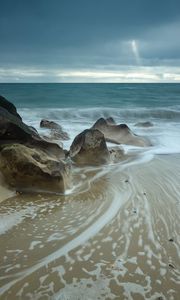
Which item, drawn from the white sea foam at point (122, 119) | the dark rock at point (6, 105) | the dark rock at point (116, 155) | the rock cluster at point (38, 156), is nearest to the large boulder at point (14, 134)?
the rock cluster at point (38, 156)

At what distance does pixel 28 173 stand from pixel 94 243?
2.22 meters

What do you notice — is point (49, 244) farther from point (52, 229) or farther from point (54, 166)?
point (54, 166)

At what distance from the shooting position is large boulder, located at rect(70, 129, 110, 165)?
27.6 feet

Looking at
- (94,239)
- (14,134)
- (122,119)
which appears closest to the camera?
(94,239)

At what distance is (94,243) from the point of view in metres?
4.27

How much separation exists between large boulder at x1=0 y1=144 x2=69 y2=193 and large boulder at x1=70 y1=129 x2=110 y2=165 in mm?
2254

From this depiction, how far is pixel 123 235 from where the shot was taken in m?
4.51

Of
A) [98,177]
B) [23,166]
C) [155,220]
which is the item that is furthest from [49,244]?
[98,177]

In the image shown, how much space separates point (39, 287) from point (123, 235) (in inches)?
57.1

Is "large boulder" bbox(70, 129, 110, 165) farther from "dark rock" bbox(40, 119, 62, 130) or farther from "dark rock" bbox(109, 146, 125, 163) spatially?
"dark rock" bbox(40, 119, 62, 130)

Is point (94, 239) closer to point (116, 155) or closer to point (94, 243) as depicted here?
point (94, 243)

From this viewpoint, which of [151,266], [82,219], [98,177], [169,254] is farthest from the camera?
[98,177]

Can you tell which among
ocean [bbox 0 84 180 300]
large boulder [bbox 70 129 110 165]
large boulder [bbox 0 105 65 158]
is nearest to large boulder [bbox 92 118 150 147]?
Answer: large boulder [bbox 70 129 110 165]

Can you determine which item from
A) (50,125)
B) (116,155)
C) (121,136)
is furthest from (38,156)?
(50,125)
